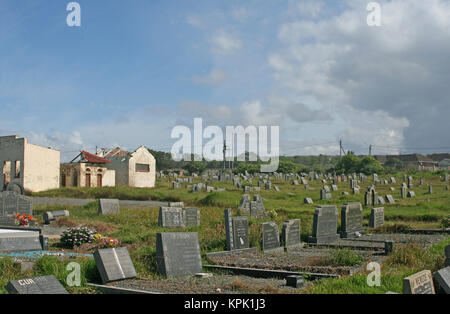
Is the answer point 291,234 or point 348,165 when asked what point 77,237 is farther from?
point 348,165

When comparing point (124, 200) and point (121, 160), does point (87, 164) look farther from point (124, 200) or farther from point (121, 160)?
point (124, 200)

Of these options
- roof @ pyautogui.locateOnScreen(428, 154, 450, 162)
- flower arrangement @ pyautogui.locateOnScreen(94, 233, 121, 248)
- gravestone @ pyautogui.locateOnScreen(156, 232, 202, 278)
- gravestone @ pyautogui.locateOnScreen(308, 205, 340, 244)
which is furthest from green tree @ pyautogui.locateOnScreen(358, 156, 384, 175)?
roof @ pyautogui.locateOnScreen(428, 154, 450, 162)

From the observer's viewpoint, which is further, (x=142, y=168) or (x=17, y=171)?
(x=142, y=168)

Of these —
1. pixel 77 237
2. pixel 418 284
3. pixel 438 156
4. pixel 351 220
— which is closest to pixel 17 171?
pixel 77 237

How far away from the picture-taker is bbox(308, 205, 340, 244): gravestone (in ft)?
49.1

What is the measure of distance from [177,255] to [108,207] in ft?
44.5

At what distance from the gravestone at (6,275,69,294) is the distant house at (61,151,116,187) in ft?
115

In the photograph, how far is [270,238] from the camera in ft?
44.0

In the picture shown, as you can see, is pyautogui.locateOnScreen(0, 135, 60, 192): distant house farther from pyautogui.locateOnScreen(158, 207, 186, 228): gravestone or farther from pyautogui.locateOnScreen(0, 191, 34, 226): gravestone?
pyautogui.locateOnScreen(158, 207, 186, 228): gravestone

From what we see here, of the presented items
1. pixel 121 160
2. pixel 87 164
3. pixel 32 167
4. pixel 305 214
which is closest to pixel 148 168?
pixel 121 160

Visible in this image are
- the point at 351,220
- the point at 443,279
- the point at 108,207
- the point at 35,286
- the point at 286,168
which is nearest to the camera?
the point at 443,279

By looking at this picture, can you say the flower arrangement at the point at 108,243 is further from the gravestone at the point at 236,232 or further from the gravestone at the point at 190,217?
the gravestone at the point at 190,217
